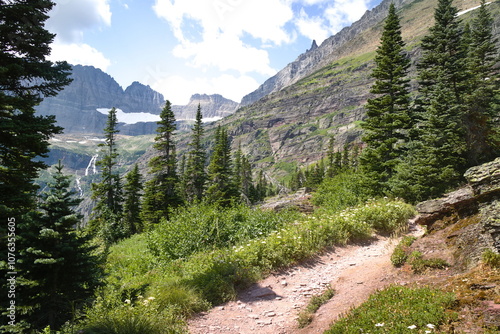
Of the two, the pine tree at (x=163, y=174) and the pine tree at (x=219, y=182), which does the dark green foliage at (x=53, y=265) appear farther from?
the pine tree at (x=219, y=182)

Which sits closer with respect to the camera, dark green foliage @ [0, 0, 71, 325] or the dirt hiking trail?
the dirt hiking trail

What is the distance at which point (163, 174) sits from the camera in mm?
37062

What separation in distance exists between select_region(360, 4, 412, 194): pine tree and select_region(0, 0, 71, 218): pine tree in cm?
2091

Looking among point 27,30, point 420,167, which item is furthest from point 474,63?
point 27,30

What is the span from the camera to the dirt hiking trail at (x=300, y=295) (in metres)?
6.02

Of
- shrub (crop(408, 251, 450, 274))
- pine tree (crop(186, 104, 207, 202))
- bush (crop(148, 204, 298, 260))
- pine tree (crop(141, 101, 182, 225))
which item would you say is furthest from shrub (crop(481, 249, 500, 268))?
pine tree (crop(186, 104, 207, 202))

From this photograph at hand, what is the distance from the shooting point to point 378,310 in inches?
197

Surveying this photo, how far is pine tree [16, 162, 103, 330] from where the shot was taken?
5555mm

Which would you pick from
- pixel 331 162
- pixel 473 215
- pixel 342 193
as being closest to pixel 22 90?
pixel 473 215

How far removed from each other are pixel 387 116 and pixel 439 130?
4.03 metres

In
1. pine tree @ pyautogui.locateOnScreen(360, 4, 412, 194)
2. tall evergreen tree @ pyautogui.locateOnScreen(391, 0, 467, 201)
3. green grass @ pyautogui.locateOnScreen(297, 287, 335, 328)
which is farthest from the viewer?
pine tree @ pyautogui.locateOnScreen(360, 4, 412, 194)

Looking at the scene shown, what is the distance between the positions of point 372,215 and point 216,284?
9044mm

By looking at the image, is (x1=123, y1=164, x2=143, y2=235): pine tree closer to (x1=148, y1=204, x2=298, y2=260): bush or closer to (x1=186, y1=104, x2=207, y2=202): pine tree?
(x1=186, y1=104, x2=207, y2=202): pine tree

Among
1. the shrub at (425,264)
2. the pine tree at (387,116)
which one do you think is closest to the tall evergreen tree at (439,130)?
the pine tree at (387,116)
